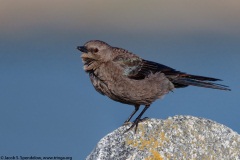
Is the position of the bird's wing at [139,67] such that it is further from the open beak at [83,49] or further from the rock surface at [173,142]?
the rock surface at [173,142]

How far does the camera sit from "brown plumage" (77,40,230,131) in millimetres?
7352

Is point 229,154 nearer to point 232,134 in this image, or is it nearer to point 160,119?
point 232,134

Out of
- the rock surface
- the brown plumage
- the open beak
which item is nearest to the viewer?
the rock surface

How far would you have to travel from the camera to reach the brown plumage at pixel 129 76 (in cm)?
735

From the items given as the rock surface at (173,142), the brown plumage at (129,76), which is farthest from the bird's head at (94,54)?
the rock surface at (173,142)

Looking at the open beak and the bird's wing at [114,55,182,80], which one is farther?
the open beak

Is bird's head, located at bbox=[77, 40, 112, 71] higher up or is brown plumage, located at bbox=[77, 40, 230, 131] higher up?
bird's head, located at bbox=[77, 40, 112, 71]

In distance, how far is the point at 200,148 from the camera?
548 centimetres

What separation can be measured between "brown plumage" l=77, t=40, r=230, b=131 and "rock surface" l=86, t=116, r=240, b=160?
1.50 m

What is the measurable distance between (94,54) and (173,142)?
2767mm

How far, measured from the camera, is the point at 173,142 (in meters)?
5.46

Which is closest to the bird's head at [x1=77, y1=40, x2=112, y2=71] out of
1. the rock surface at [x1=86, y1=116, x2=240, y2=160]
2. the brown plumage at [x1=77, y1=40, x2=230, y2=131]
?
the brown plumage at [x1=77, y1=40, x2=230, y2=131]

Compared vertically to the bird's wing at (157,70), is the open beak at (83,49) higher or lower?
higher

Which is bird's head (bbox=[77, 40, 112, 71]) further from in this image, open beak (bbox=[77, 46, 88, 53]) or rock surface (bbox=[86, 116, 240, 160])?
rock surface (bbox=[86, 116, 240, 160])
